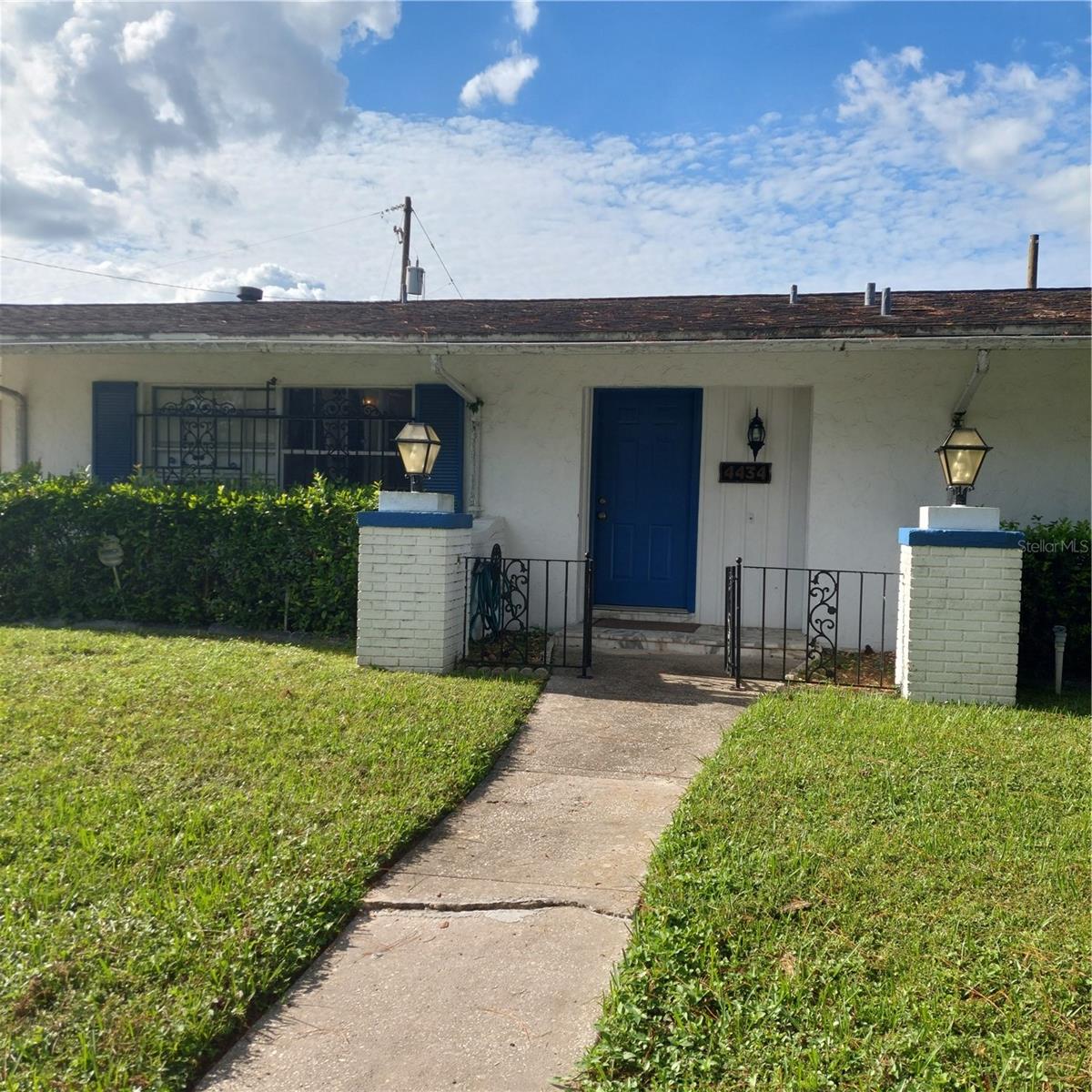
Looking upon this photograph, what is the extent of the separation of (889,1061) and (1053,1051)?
1.52ft

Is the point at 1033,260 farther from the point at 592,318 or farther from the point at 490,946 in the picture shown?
the point at 490,946

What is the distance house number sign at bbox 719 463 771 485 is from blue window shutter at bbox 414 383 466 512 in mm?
2562

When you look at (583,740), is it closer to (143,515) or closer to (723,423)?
(723,423)

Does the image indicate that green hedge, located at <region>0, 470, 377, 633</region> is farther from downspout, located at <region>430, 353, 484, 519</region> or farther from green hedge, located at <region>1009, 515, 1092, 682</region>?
green hedge, located at <region>1009, 515, 1092, 682</region>

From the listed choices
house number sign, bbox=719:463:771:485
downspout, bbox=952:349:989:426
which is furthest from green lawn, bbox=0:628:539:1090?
downspout, bbox=952:349:989:426

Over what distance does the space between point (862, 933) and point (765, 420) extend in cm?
613

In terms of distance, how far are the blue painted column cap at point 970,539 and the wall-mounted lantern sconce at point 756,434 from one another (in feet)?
8.28

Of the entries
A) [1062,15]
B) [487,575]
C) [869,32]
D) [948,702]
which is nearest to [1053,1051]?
[948,702]

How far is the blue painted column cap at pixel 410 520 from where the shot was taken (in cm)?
642

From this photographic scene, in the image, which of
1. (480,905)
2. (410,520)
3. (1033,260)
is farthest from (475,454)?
(1033,260)

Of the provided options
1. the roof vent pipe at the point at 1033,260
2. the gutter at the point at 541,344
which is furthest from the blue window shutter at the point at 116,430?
the roof vent pipe at the point at 1033,260

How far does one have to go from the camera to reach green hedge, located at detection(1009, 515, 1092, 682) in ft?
21.1

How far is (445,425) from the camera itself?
839cm

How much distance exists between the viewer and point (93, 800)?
3.62 m
